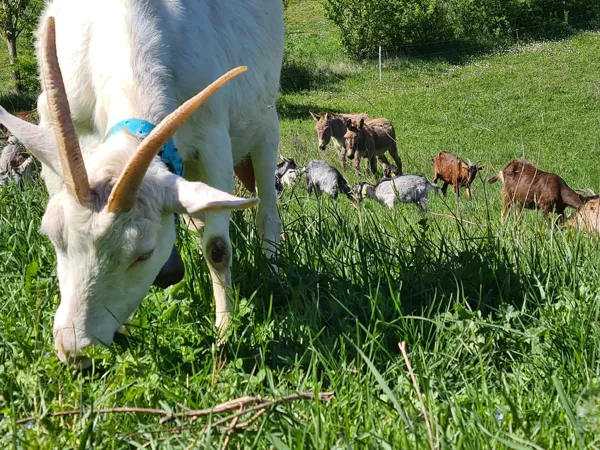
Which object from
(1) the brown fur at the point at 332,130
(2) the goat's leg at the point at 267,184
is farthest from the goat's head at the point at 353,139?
(2) the goat's leg at the point at 267,184

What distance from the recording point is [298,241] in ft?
14.4

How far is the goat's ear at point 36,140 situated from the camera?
2.68 meters

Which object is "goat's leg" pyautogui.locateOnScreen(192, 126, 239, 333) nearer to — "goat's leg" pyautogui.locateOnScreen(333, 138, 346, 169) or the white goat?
the white goat

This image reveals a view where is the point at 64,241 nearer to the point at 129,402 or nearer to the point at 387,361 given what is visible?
the point at 129,402

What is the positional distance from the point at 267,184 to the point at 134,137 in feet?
7.47

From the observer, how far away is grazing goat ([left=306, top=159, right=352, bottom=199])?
13000 millimetres

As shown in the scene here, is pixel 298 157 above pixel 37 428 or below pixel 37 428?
below

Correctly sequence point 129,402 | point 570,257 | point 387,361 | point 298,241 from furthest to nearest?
1. point 298,241
2. point 570,257
3. point 387,361
4. point 129,402

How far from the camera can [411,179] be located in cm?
1229

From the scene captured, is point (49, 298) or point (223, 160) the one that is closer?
point (49, 298)

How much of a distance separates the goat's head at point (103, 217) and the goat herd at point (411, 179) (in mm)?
1469

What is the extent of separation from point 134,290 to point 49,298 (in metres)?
0.73

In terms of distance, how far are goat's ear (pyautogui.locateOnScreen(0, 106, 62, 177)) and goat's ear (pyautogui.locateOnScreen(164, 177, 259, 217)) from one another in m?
0.45

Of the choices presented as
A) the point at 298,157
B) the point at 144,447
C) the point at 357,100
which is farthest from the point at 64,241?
the point at 357,100
